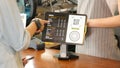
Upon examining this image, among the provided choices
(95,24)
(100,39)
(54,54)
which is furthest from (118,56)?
(54,54)

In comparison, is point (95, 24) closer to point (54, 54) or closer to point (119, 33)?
point (54, 54)

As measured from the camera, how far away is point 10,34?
0.95 meters

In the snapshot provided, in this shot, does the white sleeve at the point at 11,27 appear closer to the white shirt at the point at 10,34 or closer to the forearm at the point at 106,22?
the white shirt at the point at 10,34

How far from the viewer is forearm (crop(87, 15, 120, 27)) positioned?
1333mm

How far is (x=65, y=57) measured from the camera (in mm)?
1490

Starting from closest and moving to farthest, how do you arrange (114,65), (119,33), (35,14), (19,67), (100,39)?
1. (19,67)
2. (114,65)
3. (100,39)
4. (119,33)
5. (35,14)

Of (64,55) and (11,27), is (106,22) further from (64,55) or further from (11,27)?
(11,27)

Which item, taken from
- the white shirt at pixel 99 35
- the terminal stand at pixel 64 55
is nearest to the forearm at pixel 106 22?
the white shirt at pixel 99 35

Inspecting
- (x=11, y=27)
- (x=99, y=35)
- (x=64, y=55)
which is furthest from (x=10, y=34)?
(x=99, y=35)

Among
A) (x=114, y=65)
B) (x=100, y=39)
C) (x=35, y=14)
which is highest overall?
(x=35, y=14)

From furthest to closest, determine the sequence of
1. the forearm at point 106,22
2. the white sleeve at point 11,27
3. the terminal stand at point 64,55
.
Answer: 1. the terminal stand at point 64,55
2. the forearm at point 106,22
3. the white sleeve at point 11,27

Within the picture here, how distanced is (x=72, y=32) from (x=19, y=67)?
47cm

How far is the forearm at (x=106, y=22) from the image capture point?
1.33 metres

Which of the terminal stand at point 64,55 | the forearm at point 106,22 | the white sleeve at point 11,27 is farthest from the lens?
the terminal stand at point 64,55
